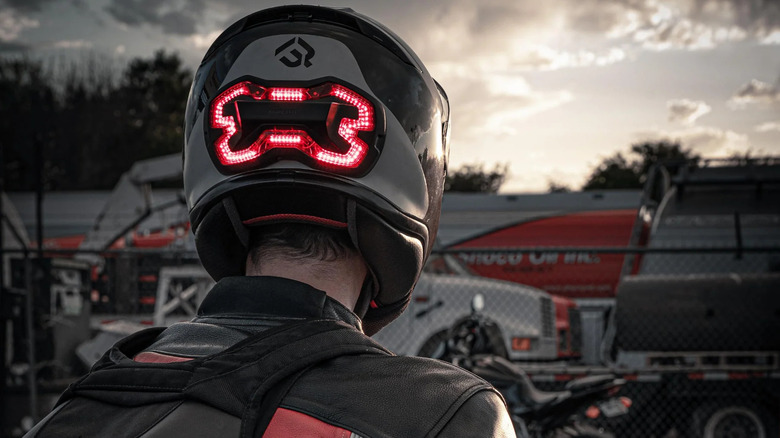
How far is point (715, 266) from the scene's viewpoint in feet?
30.9

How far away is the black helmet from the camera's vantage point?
1159mm

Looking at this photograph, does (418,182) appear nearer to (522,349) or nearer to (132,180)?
(522,349)

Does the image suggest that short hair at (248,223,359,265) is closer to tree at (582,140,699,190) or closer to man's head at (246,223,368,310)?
man's head at (246,223,368,310)

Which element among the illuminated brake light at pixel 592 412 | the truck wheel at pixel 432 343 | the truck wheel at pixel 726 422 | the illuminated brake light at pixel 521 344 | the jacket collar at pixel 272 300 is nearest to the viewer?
the jacket collar at pixel 272 300

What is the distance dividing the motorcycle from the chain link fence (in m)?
0.21

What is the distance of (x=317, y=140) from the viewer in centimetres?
116

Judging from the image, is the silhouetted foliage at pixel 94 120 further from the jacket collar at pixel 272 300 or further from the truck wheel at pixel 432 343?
the jacket collar at pixel 272 300

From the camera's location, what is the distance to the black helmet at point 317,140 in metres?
1.16

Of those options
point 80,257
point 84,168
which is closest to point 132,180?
point 80,257

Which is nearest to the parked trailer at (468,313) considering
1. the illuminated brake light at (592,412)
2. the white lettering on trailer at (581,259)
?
the white lettering on trailer at (581,259)

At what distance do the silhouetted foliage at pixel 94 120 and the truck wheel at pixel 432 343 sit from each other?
23.5m

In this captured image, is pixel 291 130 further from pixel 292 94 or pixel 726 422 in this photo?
pixel 726 422

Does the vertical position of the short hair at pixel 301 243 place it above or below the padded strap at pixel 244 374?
above

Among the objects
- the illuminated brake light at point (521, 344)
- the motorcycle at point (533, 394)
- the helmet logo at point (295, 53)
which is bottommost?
the illuminated brake light at point (521, 344)
